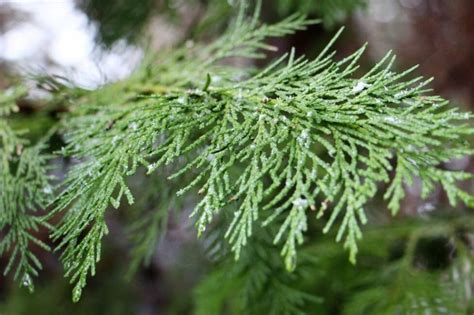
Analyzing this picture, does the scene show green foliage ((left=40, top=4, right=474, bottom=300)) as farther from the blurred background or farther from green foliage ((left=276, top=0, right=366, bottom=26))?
green foliage ((left=276, top=0, right=366, bottom=26))

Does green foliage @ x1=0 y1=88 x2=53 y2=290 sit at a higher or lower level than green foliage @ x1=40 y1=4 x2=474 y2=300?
lower

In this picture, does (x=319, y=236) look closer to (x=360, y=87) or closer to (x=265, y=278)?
(x=265, y=278)

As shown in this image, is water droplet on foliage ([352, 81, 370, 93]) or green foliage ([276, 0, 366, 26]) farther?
green foliage ([276, 0, 366, 26])

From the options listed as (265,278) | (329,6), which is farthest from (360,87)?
(329,6)

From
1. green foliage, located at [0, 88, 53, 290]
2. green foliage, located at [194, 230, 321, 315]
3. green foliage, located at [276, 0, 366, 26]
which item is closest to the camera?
green foliage, located at [0, 88, 53, 290]

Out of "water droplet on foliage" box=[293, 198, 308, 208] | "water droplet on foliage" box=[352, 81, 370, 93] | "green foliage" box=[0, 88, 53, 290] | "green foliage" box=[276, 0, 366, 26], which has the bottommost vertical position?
"green foliage" box=[0, 88, 53, 290]

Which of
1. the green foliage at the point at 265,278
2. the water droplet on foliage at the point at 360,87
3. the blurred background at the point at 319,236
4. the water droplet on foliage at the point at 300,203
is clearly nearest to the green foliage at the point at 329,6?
the blurred background at the point at 319,236

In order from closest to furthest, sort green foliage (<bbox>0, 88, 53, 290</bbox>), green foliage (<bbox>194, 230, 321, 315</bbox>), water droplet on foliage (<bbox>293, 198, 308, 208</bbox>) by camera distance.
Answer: water droplet on foliage (<bbox>293, 198, 308, 208</bbox>) → green foliage (<bbox>0, 88, 53, 290</bbox>) → green foliage (<bbox>194, 230, 321, 315</bbox>)

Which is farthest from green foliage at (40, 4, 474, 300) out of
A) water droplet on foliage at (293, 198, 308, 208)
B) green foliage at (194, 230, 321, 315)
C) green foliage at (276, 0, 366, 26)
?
green foliage at (276, 0, 366, 26)

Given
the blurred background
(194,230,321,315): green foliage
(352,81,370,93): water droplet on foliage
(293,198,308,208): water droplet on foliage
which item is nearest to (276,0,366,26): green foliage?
the blurred background

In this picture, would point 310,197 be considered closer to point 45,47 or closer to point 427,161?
point 427,161
